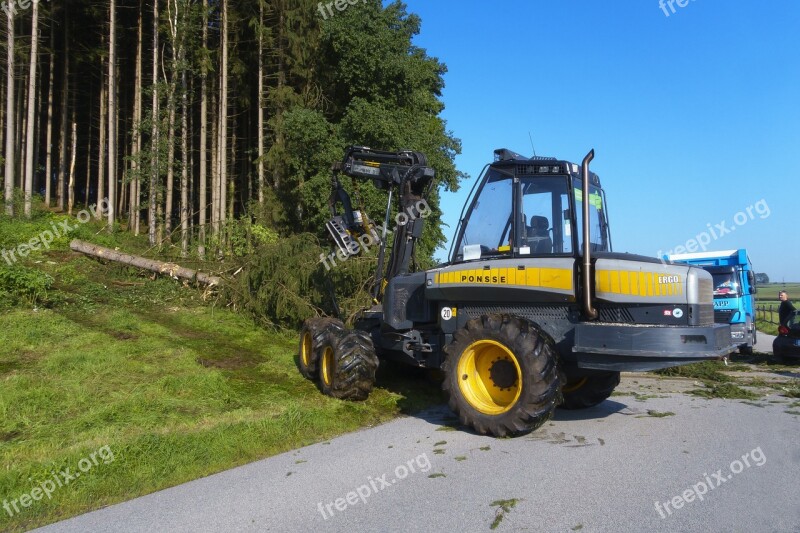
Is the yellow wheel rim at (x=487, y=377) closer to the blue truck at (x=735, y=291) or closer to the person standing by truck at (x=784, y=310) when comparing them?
the blue truck at (x=735, y=291)

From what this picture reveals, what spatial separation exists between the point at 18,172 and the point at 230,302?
2068 cm

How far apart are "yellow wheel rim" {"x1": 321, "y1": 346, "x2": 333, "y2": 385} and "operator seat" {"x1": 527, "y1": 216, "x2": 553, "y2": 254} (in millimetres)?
3346

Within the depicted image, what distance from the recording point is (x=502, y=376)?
6781 mm

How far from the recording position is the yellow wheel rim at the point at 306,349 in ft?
31.5

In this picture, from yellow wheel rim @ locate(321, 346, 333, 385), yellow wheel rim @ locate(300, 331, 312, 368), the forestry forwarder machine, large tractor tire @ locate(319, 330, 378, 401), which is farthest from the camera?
yellow wheel rim @ locate(300, 331, 312, 368)

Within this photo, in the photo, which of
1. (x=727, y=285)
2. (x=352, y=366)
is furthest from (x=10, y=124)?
(x=727, y=285)

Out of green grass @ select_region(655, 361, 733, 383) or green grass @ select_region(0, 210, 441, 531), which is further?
green grass @ select_region(655, 361, 733, 383)

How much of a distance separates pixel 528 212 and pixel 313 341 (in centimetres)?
402

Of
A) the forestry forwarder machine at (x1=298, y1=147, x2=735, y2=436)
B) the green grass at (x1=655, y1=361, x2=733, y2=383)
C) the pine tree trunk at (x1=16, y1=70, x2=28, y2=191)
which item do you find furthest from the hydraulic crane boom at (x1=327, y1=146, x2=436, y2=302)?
the pine tree trunk at (x1=16, y1=70, x2=28, y2=191)

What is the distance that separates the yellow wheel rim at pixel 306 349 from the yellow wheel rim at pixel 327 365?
29.3 inches

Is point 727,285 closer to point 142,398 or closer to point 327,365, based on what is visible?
point 327,365

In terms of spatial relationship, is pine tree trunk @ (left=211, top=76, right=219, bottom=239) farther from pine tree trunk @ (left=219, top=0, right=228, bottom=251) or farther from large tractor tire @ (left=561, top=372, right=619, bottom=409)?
large tractor tire @ (left=561, top=372, right=619, bottom=409)

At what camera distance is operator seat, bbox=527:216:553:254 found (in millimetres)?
6781

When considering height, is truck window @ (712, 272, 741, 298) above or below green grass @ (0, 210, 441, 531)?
above
